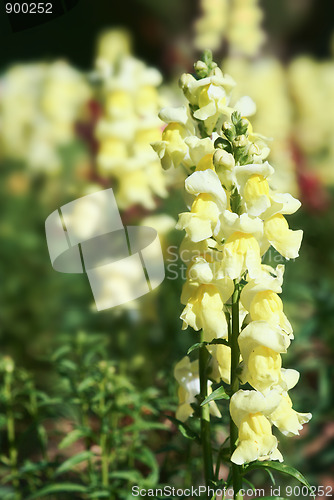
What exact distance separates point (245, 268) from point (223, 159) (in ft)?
0.41

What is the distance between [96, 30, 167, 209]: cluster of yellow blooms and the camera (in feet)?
4.55

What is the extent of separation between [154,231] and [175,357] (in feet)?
0.97

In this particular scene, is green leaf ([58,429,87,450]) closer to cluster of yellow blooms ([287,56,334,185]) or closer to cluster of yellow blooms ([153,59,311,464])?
cluster of yellow blooms ([153,59,311,464])

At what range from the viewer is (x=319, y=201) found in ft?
7.18

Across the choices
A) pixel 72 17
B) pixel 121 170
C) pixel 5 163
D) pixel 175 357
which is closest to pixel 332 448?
pixel 175 357

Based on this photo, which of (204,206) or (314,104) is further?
(314,104)

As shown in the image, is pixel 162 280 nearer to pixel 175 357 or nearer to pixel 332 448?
pixel 175 357

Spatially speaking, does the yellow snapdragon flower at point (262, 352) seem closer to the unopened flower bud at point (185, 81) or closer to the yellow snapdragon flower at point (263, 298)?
the yellow snapdragon flower at point (263, 298)

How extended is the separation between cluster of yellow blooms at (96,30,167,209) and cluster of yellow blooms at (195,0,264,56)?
1099 millimetres

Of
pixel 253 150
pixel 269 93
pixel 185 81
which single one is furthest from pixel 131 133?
pixel 269 93

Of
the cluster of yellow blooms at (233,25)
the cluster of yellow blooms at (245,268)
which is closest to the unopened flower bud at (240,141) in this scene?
the cluster of yellow blooms at (245,268)

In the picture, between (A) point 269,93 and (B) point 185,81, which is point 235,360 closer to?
(B) point 185,81

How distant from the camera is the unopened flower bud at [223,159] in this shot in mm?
720

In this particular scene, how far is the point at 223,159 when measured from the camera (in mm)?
719
